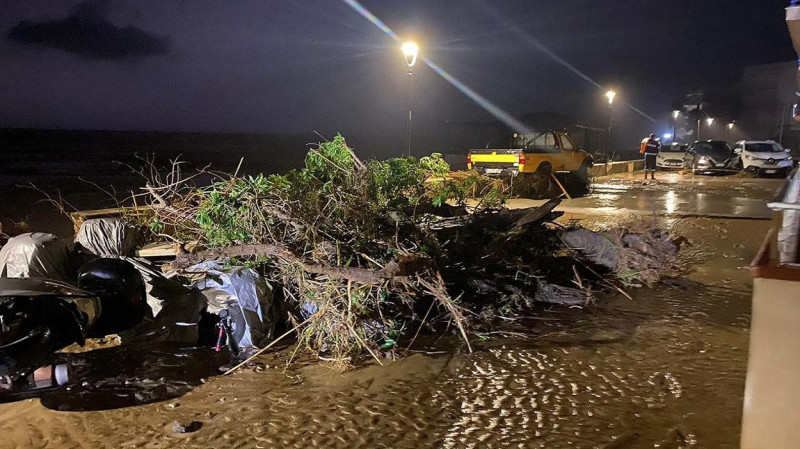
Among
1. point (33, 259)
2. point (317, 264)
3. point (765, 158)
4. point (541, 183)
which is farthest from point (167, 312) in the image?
point (765, 158)

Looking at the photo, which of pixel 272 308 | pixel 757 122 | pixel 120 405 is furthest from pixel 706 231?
pixel 757 122

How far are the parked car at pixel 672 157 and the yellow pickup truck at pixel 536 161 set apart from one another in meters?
11.5

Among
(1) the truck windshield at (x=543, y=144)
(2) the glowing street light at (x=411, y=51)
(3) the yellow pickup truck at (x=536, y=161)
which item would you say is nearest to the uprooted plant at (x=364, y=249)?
(2) the glowing street light at (x=411, y=51)

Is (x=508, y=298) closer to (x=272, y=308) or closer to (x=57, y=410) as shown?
(x=272, y=308)

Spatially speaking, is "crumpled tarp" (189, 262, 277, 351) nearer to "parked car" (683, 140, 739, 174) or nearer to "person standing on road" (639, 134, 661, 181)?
"person standing on road" (639, 134, 661, 181)

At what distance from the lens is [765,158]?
77.8 ft

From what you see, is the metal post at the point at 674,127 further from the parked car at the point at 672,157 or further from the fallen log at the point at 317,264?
the fallen log at the point at 317,264

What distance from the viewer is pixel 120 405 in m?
4.16

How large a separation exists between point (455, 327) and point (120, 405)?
3.16 metres

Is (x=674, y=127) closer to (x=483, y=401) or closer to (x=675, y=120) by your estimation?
(x=675, y=120)

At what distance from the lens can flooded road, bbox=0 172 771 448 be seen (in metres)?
3.69

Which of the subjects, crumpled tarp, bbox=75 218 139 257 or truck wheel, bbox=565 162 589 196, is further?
truck wheel, bbox=565 162 589 196

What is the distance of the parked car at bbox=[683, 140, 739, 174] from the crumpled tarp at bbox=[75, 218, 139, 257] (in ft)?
84.7

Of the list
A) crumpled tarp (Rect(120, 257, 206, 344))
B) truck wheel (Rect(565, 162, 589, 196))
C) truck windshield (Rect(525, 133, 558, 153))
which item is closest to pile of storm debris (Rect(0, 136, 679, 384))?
crumpled tarp (Rect(120, 257, 206, 344))
